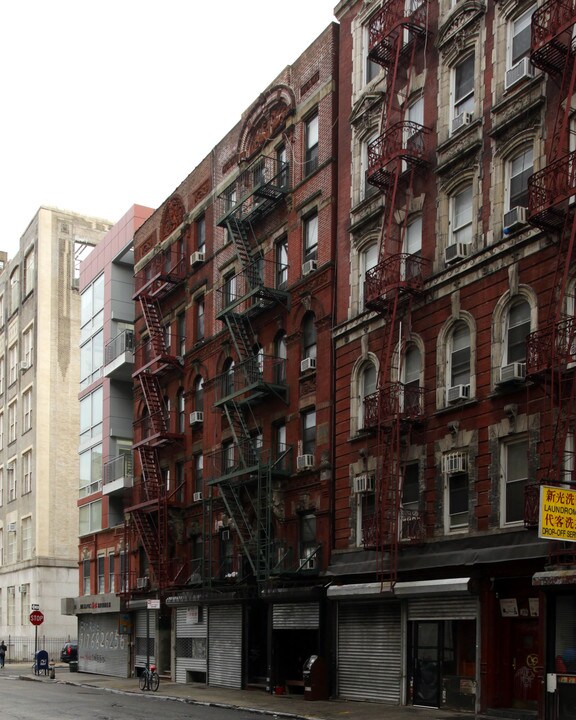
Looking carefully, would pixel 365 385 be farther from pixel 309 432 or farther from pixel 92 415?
pixel 92 415

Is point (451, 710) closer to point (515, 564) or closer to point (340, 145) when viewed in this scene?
point (515, 564)

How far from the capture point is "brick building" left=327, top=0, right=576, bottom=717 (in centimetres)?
2241

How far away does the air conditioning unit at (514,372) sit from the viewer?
23078 mm

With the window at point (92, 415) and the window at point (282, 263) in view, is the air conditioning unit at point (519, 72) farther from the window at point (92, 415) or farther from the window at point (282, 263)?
the window at point (92, 415)

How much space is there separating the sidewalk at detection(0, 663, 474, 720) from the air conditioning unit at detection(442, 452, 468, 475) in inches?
226

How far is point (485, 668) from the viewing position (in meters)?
23.6

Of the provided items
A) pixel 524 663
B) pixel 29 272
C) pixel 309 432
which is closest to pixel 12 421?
pixel 29 272

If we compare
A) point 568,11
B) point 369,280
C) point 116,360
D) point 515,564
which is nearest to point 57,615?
point 116,360

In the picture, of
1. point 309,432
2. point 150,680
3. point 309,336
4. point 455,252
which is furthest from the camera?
point 150,680

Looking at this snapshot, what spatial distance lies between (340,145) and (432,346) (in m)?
8.97

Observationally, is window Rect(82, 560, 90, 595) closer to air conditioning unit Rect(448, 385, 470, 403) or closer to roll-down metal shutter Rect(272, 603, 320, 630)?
roll-down metal shutter Rect(272, 603, 320, 630)

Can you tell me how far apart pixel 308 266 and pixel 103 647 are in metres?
24.2

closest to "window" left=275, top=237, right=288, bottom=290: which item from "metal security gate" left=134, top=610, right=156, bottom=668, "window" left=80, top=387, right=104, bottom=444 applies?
"metal security gate" left=134, top=610, right=156, bottom=668

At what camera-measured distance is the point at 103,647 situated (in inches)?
1897
